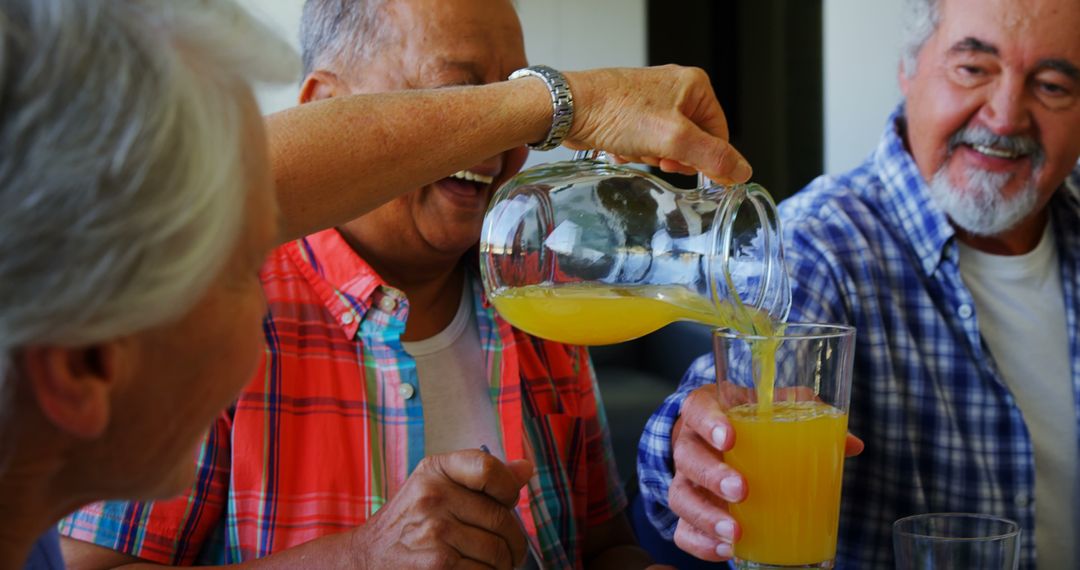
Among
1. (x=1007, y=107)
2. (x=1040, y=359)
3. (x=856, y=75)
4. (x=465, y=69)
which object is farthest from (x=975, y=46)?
(x=856, y=75)

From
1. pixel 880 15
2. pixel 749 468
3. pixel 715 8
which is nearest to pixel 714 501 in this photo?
pixel 749 468

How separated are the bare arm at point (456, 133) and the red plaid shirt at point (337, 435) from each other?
0.36 m

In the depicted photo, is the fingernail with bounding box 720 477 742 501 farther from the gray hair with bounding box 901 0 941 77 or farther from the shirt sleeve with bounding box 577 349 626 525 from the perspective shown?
the gray hair with bounding box 901 0 941 77

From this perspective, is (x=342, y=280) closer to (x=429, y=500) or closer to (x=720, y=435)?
(x=429, y=500)

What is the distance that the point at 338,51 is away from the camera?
5.13ft

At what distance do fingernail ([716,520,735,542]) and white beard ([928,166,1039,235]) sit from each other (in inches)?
39.0

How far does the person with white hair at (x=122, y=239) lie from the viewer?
600 mm

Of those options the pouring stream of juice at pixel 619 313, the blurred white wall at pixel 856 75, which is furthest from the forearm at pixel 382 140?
the blurred white wall at pixel 856 75

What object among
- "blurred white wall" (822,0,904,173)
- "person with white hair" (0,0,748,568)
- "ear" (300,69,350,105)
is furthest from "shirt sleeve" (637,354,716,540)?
"blurred white wall" (822,0,904,173)

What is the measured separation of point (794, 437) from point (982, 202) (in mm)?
1002

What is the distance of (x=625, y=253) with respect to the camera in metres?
1.11

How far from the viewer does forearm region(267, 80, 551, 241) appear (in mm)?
1109

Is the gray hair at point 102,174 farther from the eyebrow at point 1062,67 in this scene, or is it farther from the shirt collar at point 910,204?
the eyebrow at point 1062,67

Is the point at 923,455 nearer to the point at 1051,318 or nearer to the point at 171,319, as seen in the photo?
the point at 1051,318
